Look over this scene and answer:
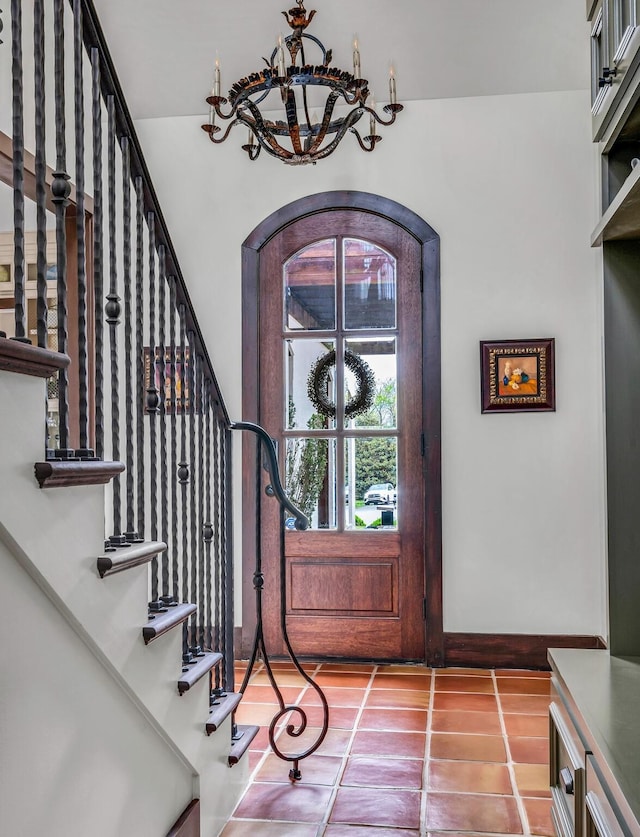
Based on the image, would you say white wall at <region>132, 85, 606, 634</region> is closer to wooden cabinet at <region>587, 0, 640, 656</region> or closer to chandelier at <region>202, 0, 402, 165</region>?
chandelier at <region>202, 0, 402, 165</region>

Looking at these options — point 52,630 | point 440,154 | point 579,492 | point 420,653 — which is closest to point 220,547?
point 52,630

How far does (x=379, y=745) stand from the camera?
295 centimetres

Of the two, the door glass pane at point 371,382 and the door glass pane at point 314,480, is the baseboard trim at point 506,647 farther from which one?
the door glass pane at point 371,382

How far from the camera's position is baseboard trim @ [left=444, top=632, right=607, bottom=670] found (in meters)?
3.93

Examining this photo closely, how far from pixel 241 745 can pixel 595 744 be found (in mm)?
1227

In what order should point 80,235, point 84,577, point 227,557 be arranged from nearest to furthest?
point 84,577
point 80,235
point 227,557

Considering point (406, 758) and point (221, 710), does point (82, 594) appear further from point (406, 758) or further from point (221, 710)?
point (406, 758)

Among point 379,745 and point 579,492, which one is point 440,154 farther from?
point 379,745

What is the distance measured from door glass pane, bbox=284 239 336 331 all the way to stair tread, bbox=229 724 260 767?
2.24 metres

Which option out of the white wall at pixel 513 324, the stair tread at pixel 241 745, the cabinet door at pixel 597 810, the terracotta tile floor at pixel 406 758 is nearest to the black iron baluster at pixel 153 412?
the stair tread at pixel 241 745

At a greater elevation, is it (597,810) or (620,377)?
(620,377)

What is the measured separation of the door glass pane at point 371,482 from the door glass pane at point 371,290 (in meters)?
0.64

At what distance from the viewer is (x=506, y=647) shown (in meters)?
3.97

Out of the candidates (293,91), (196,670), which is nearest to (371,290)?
(293,91)
